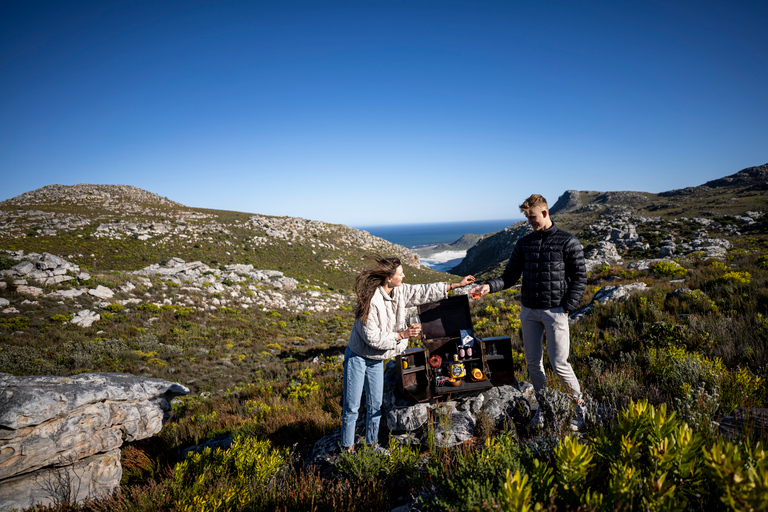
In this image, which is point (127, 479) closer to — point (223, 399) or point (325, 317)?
point (223, 399)

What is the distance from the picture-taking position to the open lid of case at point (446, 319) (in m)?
4.08

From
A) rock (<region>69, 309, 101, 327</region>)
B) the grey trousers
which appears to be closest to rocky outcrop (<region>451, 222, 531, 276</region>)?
rock (<region>69, 309, 101, 327</region>)

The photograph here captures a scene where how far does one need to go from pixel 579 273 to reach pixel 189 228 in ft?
139

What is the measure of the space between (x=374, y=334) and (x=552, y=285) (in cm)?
211

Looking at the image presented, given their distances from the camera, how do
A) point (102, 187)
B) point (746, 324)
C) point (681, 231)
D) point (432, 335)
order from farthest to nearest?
point (102, 187), point (681, 231), point (746, 324), point (432, 335)

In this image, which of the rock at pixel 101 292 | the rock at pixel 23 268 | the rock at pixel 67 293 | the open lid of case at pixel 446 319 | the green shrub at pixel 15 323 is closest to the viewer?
the open lid of case at pixel 446 319

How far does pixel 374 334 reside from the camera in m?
3.24

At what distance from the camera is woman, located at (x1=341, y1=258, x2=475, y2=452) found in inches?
131

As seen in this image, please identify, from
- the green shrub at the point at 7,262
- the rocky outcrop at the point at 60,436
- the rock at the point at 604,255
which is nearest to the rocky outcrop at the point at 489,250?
the rock at the point at 604,255

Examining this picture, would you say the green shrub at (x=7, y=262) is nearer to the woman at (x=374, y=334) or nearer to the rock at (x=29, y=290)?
the rock at (x=29, y=290)

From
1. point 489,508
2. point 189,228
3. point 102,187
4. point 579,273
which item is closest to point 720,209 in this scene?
point 579,273

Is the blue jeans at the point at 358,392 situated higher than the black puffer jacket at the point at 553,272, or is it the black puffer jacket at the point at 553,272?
the black puffer jacket at the point at 553,272

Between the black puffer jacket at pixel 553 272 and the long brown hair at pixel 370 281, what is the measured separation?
57.2 inches

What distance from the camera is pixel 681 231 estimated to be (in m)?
28.0
